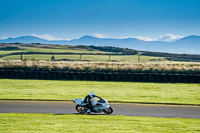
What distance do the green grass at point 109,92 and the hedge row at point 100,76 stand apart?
5.33ft

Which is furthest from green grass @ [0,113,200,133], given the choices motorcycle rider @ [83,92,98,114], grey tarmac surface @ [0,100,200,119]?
grey tarmac surface @ [0,100,200,119]

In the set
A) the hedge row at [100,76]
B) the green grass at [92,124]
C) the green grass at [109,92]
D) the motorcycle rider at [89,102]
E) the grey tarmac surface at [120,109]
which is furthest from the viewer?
the hedge row at [100,76]

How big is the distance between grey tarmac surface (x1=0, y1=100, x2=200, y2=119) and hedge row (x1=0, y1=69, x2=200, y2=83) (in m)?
12.2

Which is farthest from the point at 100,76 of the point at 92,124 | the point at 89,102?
the point at 92,124

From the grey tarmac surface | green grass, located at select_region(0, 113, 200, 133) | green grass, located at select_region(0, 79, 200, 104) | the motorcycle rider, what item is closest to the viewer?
green grass, located at select_region(0, 113, 200, 133)

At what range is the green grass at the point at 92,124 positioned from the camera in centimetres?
1152

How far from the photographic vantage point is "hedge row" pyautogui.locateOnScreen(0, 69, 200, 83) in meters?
30.7

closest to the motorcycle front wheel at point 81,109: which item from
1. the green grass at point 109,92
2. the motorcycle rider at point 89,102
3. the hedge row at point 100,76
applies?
the motorcycle rider at point 89,102

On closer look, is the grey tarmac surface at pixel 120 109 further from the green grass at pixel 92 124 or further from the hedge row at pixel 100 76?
the hedge row at pixel 100 76

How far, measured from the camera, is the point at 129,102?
1964 cm

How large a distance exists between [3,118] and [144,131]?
6110 millimetres

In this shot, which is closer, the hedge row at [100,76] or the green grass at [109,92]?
A: the green grass at [109,92]

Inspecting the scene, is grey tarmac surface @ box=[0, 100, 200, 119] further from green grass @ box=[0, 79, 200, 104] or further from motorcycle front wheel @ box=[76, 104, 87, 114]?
green grass @ box=[0, 79, 200, 104]

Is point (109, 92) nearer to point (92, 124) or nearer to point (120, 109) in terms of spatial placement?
point (120, 109)
